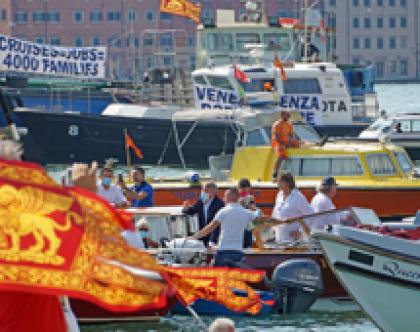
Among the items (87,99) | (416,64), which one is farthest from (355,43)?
(87,99)

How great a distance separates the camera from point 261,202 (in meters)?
22.3

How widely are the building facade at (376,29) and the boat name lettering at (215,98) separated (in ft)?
376

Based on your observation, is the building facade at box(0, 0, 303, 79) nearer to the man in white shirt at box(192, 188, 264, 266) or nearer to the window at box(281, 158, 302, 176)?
the window at box(281, 158, 302, 176)

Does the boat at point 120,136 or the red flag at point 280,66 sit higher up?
the red flag at point 280,66

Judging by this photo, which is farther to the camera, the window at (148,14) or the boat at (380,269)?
the window at (148,14)

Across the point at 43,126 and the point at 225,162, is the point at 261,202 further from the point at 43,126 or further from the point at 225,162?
the point at 43,126

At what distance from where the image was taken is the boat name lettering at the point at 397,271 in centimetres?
1296

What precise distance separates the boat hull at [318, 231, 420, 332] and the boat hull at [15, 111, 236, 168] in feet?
83.4

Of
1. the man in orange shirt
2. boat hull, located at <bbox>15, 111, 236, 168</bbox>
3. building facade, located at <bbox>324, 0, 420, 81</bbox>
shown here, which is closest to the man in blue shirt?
the man in orange shirt

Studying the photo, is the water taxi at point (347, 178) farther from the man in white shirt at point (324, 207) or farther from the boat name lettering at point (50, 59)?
the boat name lettering at point (50, 59)

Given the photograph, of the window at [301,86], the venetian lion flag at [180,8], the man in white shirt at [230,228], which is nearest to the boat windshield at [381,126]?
the window at [301,86]

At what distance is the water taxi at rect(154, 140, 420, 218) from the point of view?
73.3 feet

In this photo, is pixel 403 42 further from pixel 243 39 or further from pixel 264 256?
pixel 264 256

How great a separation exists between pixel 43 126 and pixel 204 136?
5.33 meters
